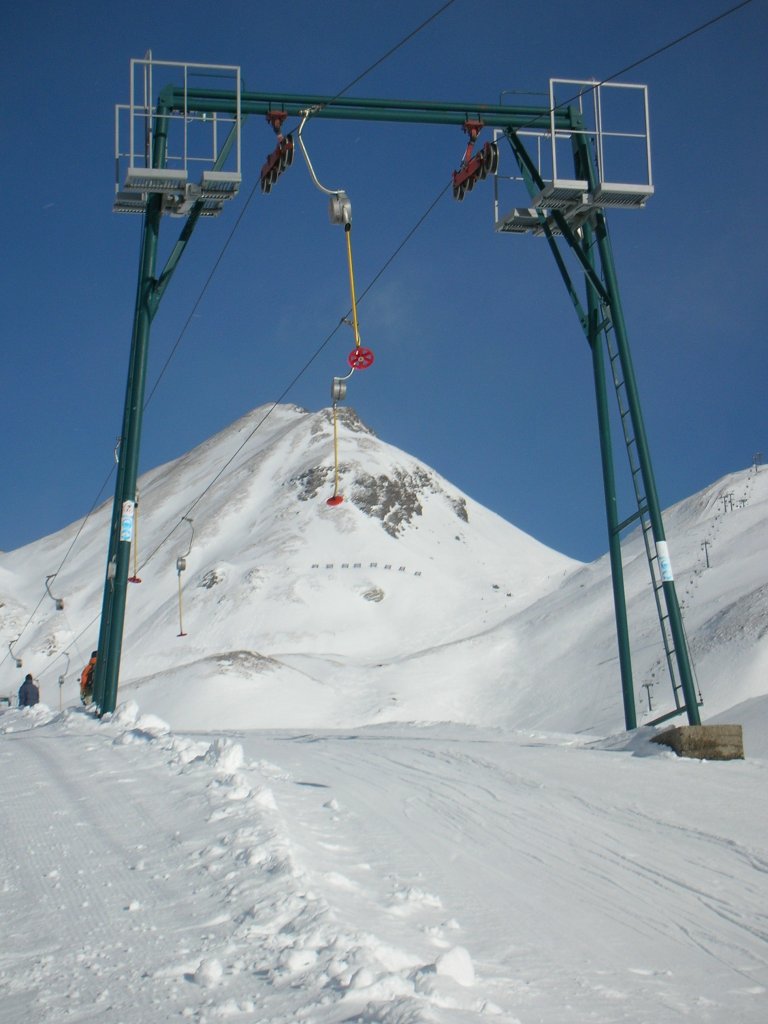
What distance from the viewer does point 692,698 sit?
14.4m

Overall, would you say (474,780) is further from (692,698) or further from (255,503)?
(255,503)

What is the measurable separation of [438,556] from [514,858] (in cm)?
8730

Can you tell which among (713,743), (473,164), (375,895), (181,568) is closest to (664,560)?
(713,743)

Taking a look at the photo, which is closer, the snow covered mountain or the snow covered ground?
the snow covered ground

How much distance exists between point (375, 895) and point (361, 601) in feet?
248

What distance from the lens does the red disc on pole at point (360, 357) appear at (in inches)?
Result: 629

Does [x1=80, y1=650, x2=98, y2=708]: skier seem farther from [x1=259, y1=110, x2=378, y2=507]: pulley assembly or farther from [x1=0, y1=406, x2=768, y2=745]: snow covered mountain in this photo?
[x1=0, y1=406, x2=768, y2=745]: snow covered mountain

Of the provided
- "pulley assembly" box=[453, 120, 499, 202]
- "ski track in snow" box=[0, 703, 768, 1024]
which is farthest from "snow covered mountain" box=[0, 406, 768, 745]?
"ski track in snow" box=[0, 703, 768, 1024]

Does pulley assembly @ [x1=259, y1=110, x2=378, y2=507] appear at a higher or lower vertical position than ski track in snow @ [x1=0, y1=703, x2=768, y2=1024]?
higher

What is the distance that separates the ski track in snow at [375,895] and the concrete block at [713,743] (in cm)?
179

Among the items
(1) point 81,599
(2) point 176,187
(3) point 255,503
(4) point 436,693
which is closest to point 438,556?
(3) point 255,503

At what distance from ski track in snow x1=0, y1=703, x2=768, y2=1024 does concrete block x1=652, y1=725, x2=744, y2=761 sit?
179cm

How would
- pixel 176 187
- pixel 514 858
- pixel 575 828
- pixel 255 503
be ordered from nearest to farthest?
pixel 514 858
pixel 575 828
pixel 176 187
pixel 255 503

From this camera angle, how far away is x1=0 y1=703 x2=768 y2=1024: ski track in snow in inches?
172
